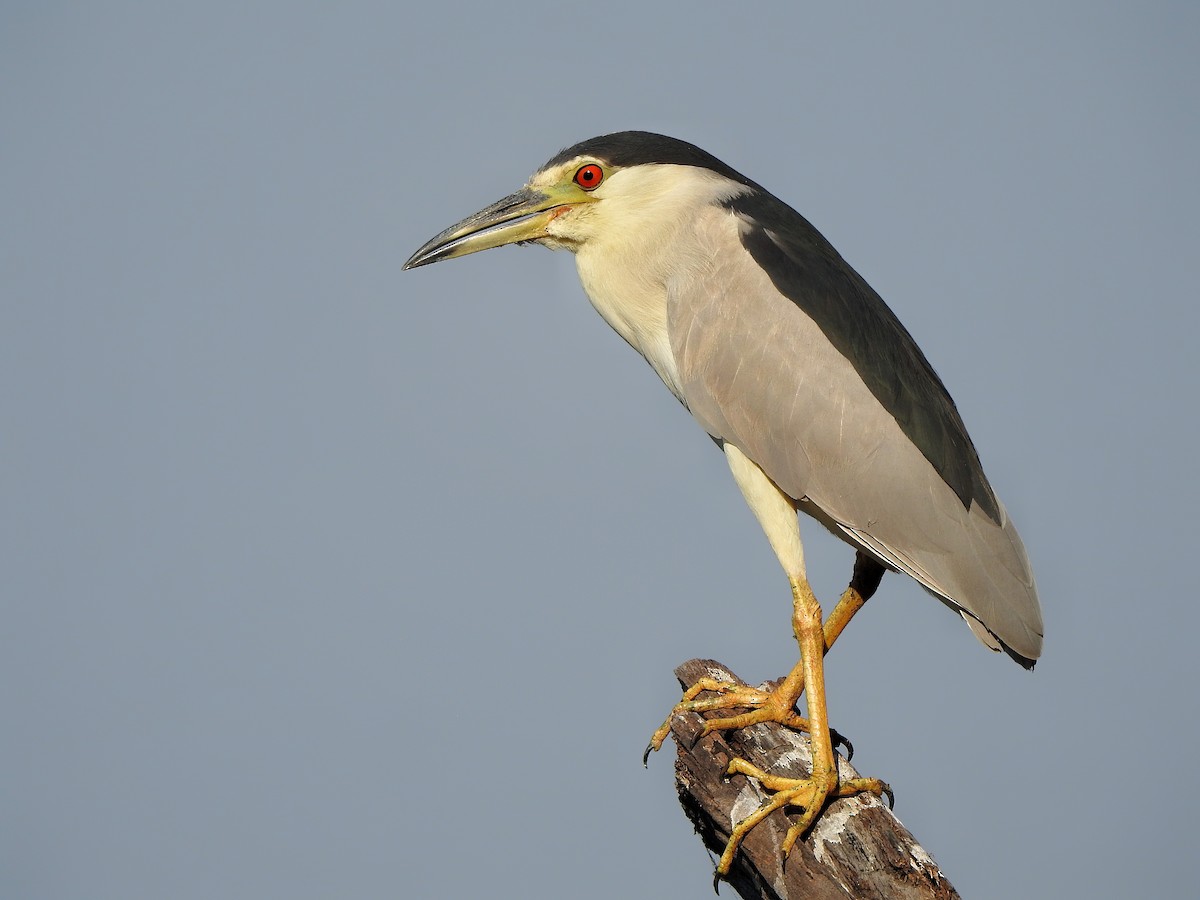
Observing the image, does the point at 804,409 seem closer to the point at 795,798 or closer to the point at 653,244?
the point at 653,244

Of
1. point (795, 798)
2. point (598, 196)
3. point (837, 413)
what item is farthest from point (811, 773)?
point (598, 196)

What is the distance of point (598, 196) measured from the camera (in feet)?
13.8

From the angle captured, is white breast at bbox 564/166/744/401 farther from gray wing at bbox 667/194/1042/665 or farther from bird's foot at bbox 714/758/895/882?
bird's foot at bbox 714/758/895/882

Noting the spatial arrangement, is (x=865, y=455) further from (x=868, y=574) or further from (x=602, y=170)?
(x=602, y=170)

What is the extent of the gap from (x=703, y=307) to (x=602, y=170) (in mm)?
719

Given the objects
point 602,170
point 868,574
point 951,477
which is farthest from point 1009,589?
point 602,170

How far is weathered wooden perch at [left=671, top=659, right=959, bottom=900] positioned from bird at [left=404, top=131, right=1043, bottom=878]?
71 millimetres

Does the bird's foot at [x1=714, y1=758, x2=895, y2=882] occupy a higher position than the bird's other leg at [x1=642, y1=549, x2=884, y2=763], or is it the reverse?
the bird's other leg at [x1=642, y1=549, x2=884, y2=763]

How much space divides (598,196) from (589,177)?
0.08 m

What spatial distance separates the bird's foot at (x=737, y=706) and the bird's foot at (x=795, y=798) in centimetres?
31

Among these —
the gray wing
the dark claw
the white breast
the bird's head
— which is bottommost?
the dark claw

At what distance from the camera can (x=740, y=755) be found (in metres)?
3.71

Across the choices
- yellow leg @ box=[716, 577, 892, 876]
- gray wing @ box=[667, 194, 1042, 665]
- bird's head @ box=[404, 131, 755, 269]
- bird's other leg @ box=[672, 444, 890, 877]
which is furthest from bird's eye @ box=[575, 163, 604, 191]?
yellow leg @ box=[716, 577, 892, 876]

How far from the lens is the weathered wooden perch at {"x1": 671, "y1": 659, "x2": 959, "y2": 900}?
3045 millimetres
